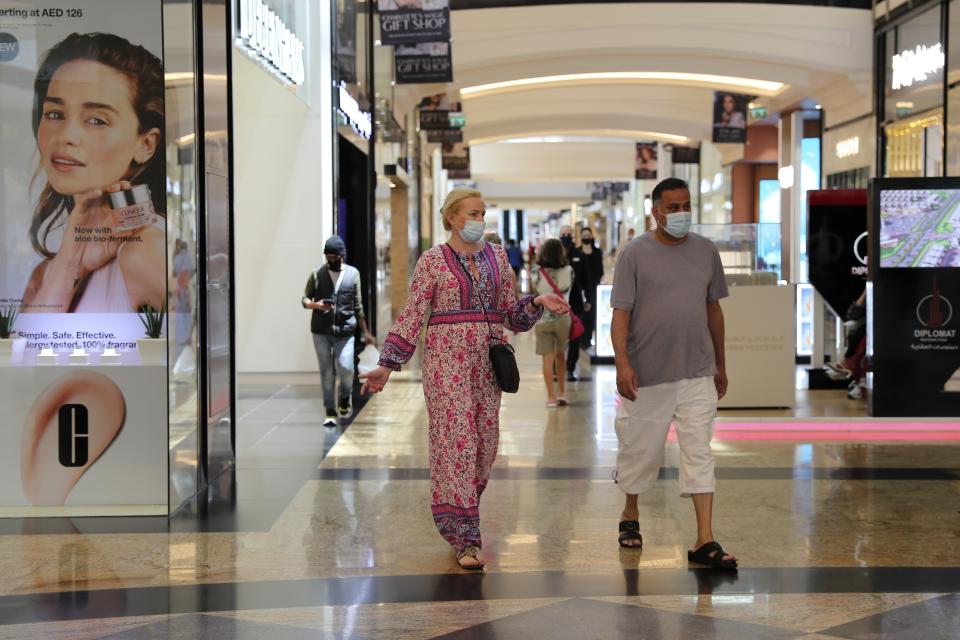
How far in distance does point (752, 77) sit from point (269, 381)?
1135 centimetres

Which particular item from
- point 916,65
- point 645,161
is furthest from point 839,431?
point 645,161

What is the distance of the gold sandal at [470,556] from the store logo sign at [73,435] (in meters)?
2.16

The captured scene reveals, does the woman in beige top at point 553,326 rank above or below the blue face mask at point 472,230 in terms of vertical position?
below

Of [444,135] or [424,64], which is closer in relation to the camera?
[424,64]

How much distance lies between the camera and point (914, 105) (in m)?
17.2

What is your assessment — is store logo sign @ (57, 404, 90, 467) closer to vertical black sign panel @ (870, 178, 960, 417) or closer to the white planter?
the white planter

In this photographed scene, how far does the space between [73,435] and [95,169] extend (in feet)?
4.30

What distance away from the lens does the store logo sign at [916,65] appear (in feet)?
53.9

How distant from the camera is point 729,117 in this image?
22.3 metres

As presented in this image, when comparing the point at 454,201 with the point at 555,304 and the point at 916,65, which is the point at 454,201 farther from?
the point at 916,65

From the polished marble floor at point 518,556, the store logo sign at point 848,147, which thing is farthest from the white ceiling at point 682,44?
the polished marble floor at point 518,556

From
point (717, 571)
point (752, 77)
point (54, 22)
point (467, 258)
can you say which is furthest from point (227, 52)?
point (752, 77)

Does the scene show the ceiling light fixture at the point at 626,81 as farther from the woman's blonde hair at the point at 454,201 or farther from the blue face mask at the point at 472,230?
the blue face mask at the point at 472,230

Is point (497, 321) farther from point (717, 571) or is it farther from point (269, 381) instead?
point (269, 381)
